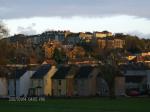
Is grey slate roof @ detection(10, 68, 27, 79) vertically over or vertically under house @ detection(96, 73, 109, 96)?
over

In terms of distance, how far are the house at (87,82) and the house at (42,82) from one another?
8595 millimetres

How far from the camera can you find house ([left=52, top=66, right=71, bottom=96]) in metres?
137

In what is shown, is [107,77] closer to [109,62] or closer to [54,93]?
[109,62]

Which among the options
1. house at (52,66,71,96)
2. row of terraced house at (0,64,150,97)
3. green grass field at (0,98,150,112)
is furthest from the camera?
house at (52,66,71,96)

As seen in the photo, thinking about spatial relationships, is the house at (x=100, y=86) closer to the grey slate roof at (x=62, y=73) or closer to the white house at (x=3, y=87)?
the grey slate roof at (x=62, y=73)

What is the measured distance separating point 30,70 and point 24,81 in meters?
4.64

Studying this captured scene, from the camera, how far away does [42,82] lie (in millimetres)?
139500

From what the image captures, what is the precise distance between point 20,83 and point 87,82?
58.5 ft

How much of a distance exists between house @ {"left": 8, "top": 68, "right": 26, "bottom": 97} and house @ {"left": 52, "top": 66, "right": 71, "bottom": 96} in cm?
761

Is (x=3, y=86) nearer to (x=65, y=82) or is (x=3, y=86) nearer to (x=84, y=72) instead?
(x=65, y=82)

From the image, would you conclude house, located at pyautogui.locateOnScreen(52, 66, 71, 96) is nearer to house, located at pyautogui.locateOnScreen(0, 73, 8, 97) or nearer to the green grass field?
house, located at pyautogui.locateOnScreen(0, 73, 8, 97)

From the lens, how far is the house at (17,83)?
13889 cm

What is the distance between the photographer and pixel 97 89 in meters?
133

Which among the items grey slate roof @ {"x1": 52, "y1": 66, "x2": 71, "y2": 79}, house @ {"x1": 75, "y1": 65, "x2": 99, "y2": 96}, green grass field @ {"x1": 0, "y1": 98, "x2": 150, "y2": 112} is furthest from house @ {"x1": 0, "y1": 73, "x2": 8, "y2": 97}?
green grass field @ {"x1": 0, "y1": 98, "x2": 150, "y2": 112}
